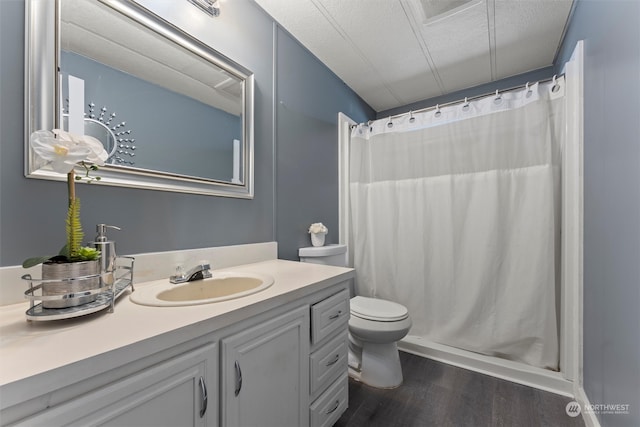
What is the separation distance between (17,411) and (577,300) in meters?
2.17

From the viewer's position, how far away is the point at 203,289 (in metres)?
1.04

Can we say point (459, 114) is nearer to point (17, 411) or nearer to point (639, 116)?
point (639, 116)

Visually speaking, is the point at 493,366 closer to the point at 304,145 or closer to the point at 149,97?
the point at 304,145

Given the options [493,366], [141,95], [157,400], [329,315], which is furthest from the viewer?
[493,366]

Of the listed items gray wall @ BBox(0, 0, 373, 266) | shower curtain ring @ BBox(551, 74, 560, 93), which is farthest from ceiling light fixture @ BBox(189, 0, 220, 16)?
shower curtain ring @ BBox(551, 74, 560, 93)

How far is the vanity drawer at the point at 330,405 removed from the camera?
1.02m

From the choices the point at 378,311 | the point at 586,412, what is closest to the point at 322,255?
the point at 378,311

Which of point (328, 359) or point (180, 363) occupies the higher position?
point (180, 363)

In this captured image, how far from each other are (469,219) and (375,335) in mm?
1071

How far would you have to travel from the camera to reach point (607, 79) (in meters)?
1.06

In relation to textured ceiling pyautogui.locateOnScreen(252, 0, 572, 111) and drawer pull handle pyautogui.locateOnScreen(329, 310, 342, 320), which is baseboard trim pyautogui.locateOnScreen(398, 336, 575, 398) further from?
textured ceiling pyautogui.locateOnScreen(252, 0, 572, 111)

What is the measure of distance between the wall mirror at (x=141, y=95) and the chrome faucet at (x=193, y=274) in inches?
13.5

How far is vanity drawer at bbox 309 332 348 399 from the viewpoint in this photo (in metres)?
1.02

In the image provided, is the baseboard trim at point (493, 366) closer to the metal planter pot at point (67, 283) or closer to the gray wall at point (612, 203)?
the gray wall at point (612, 203)
